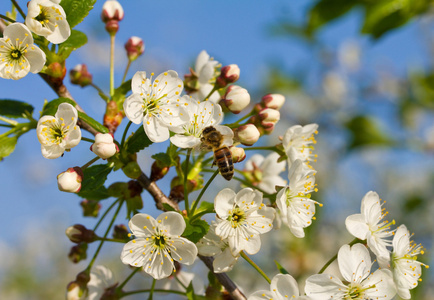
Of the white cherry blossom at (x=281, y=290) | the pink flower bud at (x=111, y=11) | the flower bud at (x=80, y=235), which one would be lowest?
the flower bud at (x=80, y=235)

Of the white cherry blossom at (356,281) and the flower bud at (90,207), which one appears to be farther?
the flower bud at (90,207)

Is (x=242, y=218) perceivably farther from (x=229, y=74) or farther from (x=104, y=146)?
(x=229, y=74)

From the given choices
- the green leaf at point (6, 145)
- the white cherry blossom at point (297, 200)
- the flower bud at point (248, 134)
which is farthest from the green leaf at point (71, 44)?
the white cherry blossom at point (297, 200)

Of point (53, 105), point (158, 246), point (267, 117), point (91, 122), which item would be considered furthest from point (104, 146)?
point (267, 117)

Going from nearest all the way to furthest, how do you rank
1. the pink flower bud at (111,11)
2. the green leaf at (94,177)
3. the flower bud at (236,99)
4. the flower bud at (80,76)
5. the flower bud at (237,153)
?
the green leaf at (94,177), the flower bud at (237,153), the flower bud at (236,99), the flower bud at (80,76), the pink flower bud at (111,11)

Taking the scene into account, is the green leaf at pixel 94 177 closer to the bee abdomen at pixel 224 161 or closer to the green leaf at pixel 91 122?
the green leaf at pixel 91 122

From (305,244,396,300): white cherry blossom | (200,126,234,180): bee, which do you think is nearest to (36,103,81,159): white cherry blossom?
(200,126,234,180): bee
